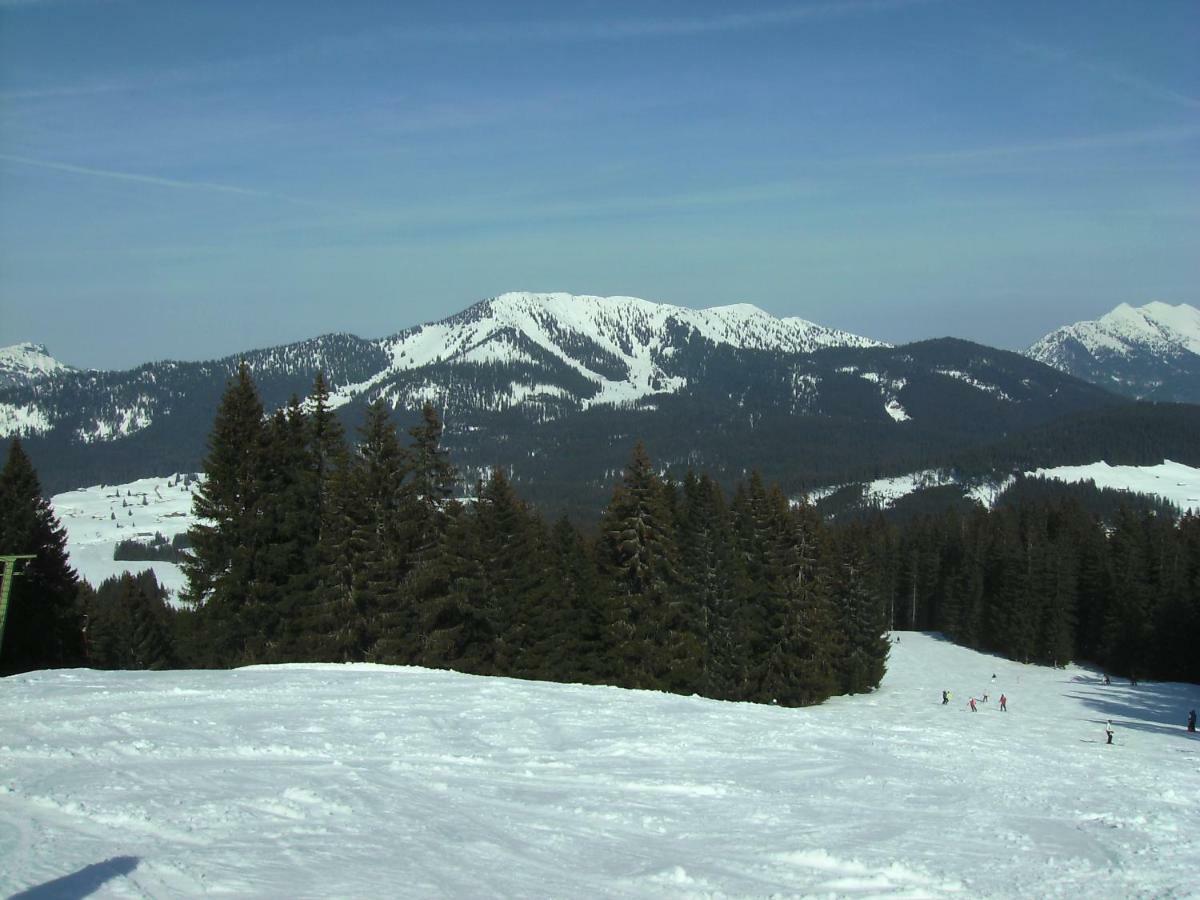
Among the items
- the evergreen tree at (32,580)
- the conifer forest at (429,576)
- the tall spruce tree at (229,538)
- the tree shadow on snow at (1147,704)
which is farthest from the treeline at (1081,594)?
the evergreen tree at (32,580)

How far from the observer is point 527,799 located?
1545 cm

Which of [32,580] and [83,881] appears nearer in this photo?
[83,881]

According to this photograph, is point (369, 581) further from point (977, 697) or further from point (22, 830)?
point (977, 697)

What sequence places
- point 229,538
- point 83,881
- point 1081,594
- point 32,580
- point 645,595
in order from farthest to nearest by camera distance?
point 1081,594, point 645,595, point 32,580, point 229,538, point 83,881

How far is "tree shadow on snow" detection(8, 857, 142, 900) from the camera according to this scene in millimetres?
9281

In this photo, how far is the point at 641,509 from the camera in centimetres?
3884

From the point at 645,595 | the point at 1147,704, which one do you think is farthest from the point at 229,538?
the point at 1147,704

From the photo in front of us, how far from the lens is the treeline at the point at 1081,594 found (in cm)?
7662

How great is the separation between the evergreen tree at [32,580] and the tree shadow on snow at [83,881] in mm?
27329

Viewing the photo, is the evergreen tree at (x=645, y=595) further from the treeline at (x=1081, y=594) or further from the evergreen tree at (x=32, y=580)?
the treeline at (x=1081, y=594)

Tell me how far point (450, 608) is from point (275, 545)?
21.5ft

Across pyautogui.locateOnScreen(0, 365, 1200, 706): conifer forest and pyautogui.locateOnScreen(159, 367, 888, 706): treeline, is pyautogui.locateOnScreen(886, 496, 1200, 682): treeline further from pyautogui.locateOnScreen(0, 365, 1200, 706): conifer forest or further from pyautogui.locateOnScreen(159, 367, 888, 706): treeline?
pyautogui.locateOnScreen(159, 367, 888, 706): treeline

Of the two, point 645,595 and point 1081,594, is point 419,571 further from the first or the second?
point 1081,594

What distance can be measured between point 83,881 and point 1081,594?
93.9 m
